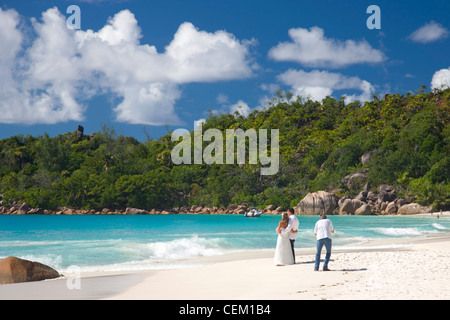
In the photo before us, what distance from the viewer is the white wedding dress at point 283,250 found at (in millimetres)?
13781

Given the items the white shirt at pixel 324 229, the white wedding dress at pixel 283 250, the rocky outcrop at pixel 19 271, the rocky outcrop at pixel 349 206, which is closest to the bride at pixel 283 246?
the white wedding dress at pixel 283 250

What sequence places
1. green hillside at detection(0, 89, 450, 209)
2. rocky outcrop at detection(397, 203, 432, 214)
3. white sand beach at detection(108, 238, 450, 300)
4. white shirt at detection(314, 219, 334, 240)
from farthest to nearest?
green hillside at detection(0, 89, 450, 209) → rocky outcrop at detection(397, 203, 432, 214) → white shirt at detection(314, 219, 334, 240) → white sand beach at detection(108, 238, 450, 300)

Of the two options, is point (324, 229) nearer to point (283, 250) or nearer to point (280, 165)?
point (283, 250)

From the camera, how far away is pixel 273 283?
10.9 metres

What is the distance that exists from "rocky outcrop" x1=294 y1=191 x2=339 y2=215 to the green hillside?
7.25m

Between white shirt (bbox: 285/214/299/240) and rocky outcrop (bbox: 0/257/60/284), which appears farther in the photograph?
white shirt (bbox: 285/214/299/240)

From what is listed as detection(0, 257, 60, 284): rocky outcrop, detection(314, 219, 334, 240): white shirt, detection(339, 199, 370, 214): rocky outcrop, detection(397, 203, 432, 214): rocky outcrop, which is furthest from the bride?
detection(397, 203, 432, 214): rocky outcrop

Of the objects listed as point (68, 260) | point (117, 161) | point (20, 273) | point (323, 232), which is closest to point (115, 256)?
point (68, 260)

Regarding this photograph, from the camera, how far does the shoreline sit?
9.30 meters

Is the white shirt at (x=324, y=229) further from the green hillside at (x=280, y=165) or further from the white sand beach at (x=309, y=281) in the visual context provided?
the green hillside at (x=280, y=165)

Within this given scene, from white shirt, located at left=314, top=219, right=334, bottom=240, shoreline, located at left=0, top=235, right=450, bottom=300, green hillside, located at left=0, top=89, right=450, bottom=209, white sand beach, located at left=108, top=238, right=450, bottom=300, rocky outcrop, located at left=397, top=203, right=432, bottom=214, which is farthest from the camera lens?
green hillside, located at left=0, top=89, right=450, bottom=209

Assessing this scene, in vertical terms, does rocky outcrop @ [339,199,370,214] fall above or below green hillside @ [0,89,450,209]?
below

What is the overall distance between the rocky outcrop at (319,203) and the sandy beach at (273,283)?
61804mm

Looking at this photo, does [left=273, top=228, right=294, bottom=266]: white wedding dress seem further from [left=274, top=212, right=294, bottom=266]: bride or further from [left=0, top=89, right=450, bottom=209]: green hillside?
[left=0, top=89, right=450, bottom=209]: green hillside
